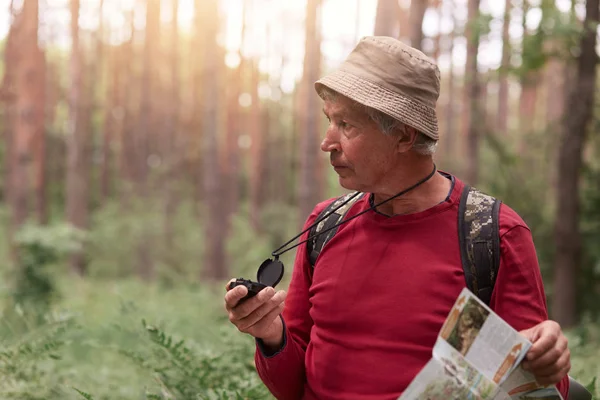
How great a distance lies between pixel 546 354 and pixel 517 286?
0.24 m

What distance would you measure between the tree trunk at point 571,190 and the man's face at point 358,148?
21.8 feet

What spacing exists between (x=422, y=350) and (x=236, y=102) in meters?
25.7

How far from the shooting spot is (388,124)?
7.09ft

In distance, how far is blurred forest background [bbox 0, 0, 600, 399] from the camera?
14.9 feet

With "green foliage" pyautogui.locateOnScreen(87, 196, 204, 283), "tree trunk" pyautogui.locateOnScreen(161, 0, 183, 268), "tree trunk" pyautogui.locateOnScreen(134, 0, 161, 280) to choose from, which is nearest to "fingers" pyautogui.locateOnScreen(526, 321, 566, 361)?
"green foliage" pyautogui.locateOnScreen(87, 196, 204, 283)

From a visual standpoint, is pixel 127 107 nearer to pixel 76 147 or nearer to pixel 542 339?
pixel 76 147

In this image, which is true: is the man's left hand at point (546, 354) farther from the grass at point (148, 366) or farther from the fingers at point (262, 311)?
the grass at point (148, 366)

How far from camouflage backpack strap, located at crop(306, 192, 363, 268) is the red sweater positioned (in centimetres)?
5

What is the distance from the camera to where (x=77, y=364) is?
22.7ft

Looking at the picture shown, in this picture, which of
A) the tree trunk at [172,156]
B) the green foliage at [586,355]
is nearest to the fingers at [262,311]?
the green foliage at [586,355]

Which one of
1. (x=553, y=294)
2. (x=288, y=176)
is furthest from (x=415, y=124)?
(x=288, y=176)

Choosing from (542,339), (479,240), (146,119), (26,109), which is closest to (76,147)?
(146,119)

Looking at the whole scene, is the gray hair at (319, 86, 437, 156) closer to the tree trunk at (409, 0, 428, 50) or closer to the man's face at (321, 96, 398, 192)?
the man's face at (321, 96, 398, 192)

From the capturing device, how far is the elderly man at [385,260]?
2.09 m
